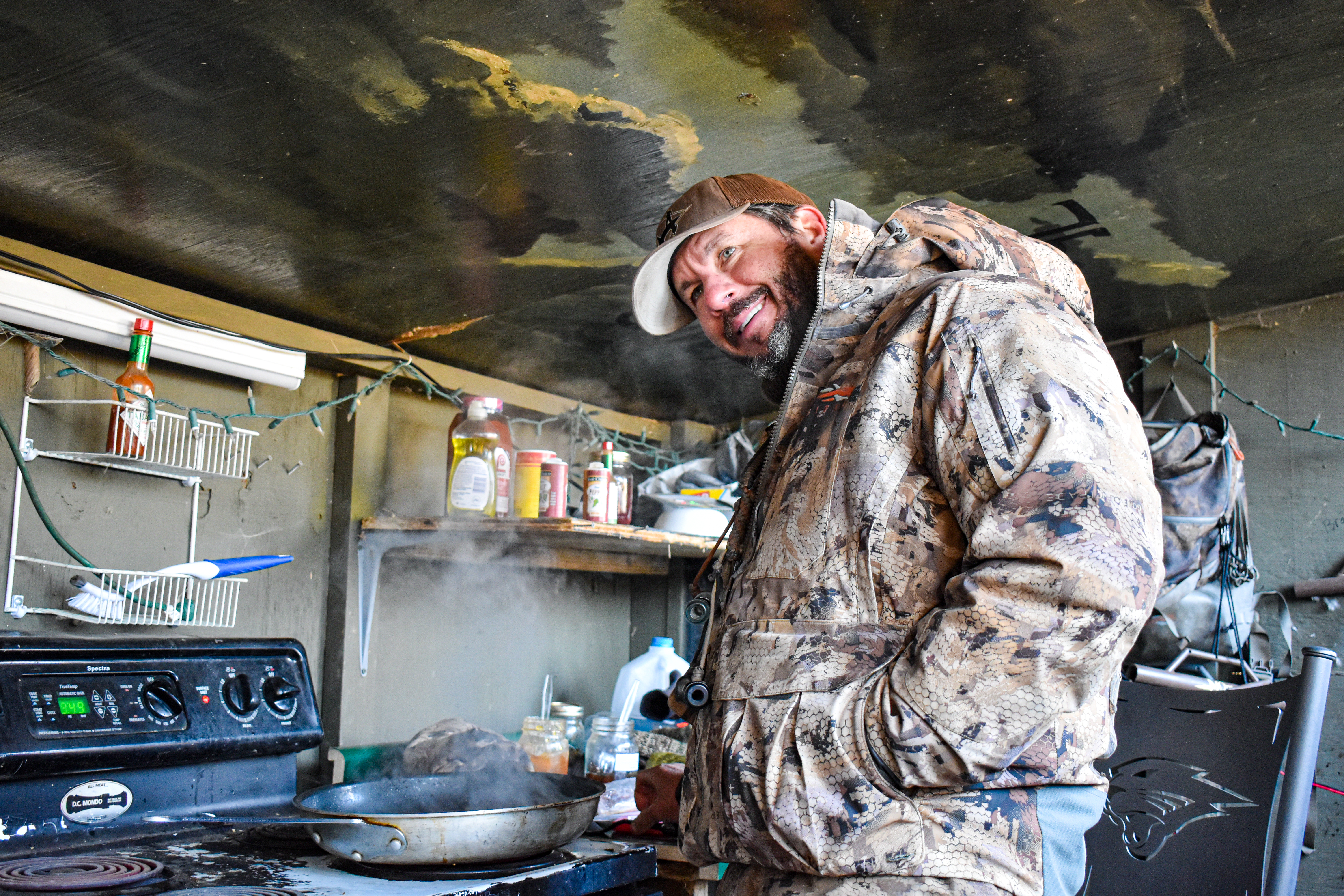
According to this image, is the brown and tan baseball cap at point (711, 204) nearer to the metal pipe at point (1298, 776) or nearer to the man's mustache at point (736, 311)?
the man's mustache at point (736, 311)

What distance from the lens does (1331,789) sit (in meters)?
2.44

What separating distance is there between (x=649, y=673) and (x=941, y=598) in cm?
199

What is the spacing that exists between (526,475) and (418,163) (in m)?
1.11

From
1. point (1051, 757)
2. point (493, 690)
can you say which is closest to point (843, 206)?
point (1051, 757)

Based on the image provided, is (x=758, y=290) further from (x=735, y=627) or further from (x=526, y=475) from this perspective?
(x=526, y=475)

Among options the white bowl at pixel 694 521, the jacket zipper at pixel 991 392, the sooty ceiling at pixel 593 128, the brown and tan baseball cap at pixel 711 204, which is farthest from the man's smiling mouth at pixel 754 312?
the white bowl at pixel 694 521

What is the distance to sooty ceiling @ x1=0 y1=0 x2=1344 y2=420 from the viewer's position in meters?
1.18

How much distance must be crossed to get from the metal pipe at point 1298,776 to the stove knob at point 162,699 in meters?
1.92

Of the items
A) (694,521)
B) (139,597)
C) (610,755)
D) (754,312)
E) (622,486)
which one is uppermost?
(754,312)

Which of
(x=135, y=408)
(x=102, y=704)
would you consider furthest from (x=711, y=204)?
(x=102, y=704)

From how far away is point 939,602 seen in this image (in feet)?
3.43

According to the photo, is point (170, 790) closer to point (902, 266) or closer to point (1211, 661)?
point (902, 266)

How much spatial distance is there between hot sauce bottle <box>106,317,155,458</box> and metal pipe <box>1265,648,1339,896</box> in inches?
84.8

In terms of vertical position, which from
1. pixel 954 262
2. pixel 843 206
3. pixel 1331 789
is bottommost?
pixel 1331 789
